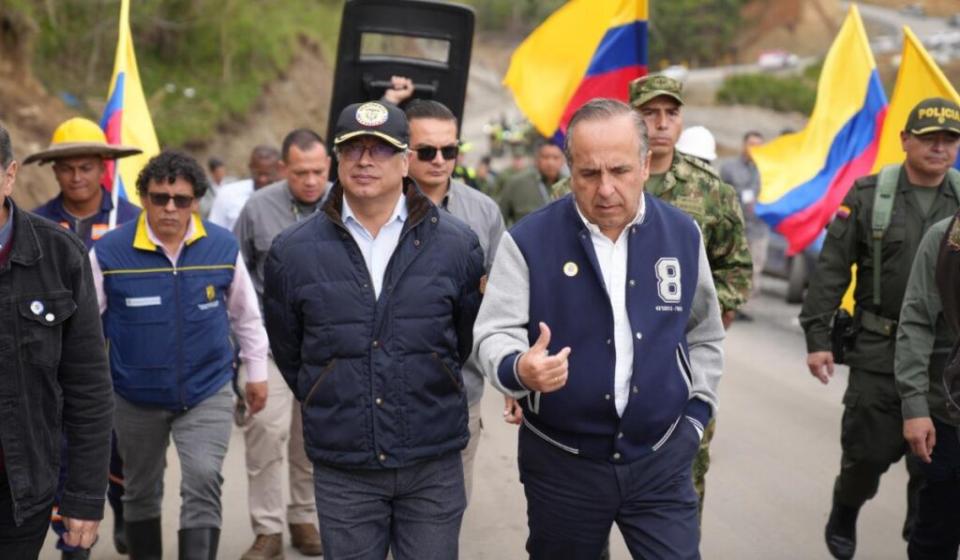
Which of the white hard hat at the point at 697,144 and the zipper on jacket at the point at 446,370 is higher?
the white hard hat at the point at 697,144

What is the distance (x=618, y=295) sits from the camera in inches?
162

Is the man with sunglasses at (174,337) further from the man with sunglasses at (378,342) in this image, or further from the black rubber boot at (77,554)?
the man with sunglasses at (378,342)

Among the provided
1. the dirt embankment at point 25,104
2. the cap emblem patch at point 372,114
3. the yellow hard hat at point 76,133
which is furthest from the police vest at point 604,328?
the dirt embankment at point 25,104

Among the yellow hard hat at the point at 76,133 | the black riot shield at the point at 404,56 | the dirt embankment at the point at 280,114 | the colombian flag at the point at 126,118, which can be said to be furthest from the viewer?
the dirt embankment at the point at 280,114

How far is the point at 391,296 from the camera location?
14.1ft

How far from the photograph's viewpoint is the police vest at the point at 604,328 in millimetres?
4059

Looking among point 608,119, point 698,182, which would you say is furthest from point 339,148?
point 698,182

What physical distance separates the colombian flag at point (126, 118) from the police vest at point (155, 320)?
7.13ft

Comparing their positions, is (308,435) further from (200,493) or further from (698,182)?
(698,182)

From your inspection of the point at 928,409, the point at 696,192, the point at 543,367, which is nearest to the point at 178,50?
the point at 696,192

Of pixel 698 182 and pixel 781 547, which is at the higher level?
pixel 698 182

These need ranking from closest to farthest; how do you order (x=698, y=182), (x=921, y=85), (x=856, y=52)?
(x=698, y=182) → (x=921, y=85) → (x=856, y=52)

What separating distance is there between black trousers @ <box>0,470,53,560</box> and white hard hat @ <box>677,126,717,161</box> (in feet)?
12.0

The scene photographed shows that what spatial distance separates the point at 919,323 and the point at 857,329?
850mm
